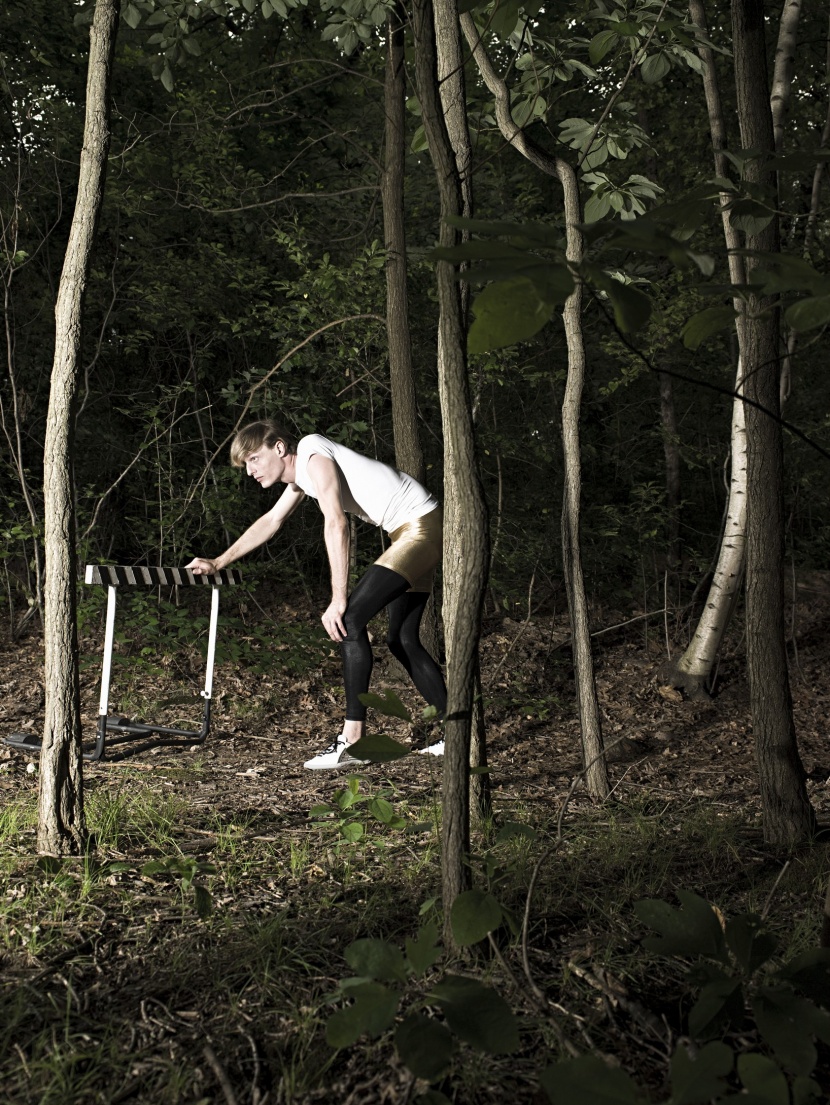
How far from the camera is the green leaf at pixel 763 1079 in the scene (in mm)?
1393

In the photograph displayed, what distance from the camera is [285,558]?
9852 mm

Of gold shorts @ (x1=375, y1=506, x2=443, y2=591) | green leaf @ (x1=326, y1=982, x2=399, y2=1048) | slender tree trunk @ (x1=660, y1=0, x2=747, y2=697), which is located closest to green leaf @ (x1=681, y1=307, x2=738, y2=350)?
green leaf @ (x1=326, y1=982, x2=399, y2=1048)

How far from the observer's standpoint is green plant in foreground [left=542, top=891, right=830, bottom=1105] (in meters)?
1.37

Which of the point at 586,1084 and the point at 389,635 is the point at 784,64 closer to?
the point at 389,635

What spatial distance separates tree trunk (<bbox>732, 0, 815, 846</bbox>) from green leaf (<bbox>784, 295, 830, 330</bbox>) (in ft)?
6.73

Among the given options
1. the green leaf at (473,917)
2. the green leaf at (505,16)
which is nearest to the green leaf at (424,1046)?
the green leaf at (473,917)

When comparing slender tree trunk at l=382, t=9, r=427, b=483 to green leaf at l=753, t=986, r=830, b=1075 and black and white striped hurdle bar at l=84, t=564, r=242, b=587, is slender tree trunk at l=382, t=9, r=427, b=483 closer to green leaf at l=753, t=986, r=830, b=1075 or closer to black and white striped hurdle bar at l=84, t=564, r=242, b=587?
black and white striped hurdle bar at l=84, t=564, r=242, b=587

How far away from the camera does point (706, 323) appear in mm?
1709

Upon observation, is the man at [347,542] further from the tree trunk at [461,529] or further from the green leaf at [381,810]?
the tree trunk at [461,529]

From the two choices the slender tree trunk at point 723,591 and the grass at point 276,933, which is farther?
the slender tree trunk at point 723,591

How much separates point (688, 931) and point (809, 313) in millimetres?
1146

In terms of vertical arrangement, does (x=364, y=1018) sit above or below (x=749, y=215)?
below

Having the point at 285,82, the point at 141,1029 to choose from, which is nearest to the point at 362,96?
the point at 285,82

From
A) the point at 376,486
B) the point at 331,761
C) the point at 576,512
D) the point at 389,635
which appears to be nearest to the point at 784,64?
the point at 576,512
